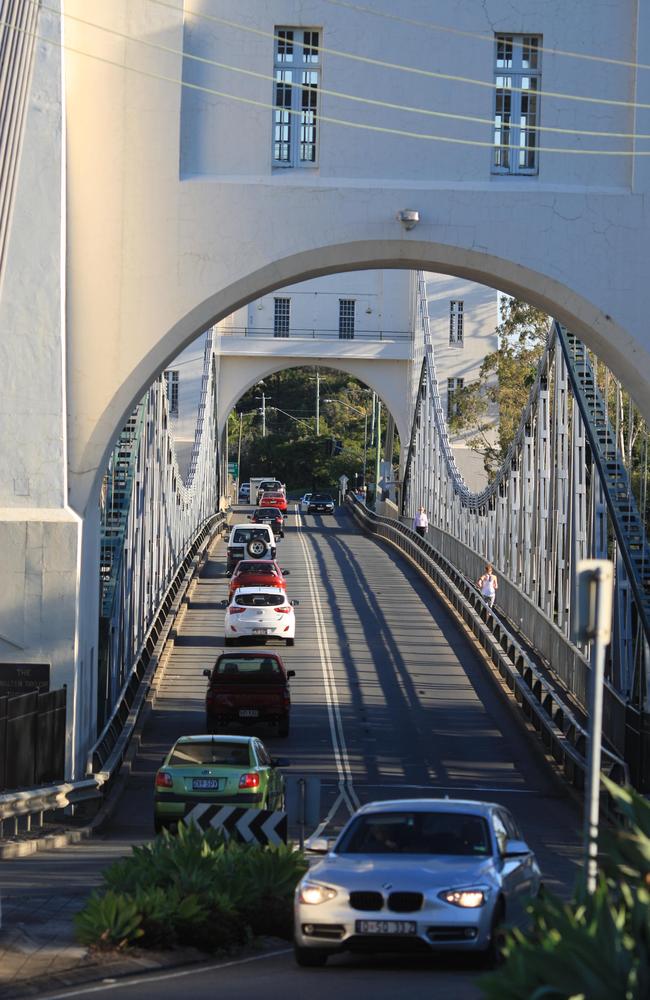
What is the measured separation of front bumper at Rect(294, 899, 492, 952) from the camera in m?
11.3

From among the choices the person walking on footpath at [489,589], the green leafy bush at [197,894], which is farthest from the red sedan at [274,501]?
the green leafy bush at [197,894]

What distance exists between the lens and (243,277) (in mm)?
24609

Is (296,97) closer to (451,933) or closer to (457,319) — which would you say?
(451,933)

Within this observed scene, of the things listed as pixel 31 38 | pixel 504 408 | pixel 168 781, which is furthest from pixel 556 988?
pixel 504 408

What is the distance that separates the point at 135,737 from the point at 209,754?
30.6 feet

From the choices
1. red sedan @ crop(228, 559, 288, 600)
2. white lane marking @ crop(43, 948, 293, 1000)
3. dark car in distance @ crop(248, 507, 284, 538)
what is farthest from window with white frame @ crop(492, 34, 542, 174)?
dark car in distance @ crop(248, 507, 284, 538)

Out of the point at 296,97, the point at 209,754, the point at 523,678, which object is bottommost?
the point at 523,678

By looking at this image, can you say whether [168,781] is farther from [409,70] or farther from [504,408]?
[504,408]

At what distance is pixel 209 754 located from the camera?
21.3 metres

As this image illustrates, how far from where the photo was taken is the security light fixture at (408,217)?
24500 millimetres

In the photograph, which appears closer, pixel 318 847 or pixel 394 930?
pixel 394 930

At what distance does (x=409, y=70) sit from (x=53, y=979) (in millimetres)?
16719

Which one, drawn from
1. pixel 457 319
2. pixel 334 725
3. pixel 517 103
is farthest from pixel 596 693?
pixel 457 319

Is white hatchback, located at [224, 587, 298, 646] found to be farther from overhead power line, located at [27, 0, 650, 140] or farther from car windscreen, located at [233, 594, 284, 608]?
overhead power line, located at [27, 0, 650, 140]
